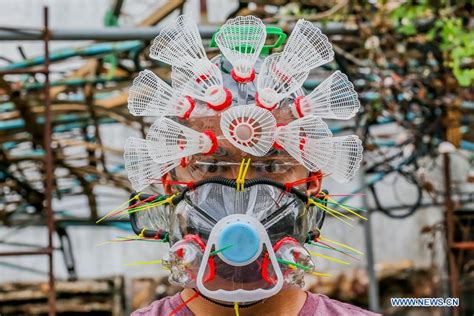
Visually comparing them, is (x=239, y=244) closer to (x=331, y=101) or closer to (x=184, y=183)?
(x=184, y=183)

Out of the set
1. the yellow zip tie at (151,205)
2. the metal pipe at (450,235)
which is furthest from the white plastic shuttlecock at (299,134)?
the metal pipe at (450,235)

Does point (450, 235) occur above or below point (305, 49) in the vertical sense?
above

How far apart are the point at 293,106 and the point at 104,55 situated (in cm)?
278

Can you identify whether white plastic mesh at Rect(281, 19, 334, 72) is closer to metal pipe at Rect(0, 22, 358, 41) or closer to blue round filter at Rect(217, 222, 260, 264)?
blue round filter at Rect(217, 222, 260, 264)

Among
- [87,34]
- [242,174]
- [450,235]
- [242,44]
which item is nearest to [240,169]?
[242,174]

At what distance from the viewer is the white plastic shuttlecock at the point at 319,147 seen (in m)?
1.75

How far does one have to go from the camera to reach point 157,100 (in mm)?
1802

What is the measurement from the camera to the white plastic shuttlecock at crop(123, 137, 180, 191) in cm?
182

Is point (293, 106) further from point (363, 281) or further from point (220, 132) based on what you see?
point (363, 281)

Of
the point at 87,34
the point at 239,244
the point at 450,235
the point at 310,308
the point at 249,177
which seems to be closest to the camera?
the point at 239,244

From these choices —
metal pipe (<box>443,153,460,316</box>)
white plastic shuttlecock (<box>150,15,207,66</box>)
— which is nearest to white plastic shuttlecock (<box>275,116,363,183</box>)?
white plastic shuttlecock (<box>150,15,207,66</box>)

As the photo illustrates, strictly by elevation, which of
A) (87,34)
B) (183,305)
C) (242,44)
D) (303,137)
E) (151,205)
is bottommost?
(183,305)

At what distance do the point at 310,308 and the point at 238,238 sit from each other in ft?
0.91

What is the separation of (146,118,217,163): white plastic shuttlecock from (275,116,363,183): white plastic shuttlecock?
0.12 m
